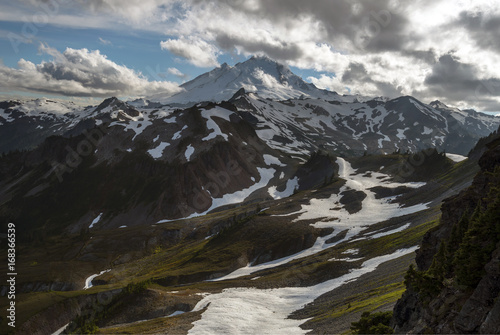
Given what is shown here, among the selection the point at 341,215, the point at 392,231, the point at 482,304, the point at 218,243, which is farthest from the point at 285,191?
the point at 482,304

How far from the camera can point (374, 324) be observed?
29.5m

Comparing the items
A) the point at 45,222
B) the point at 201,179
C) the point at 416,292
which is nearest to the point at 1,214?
the point at 45,222

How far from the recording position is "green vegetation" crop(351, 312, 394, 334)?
91.0ft

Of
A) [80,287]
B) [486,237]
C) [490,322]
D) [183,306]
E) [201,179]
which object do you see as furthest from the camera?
[201,179]

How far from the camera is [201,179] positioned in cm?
19175

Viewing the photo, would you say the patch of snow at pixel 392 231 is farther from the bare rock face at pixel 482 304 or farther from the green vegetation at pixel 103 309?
the bare rock face at pixel 482 304

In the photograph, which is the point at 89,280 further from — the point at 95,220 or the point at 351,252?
the point at 351,252

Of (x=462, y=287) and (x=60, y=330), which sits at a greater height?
(x=462, y=287)

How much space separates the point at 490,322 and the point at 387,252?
52197 mm

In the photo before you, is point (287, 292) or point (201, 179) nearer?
point (287, 292)

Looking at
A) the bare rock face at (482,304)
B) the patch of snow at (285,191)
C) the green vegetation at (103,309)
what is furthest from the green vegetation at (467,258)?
the patch of snow at (285,191)

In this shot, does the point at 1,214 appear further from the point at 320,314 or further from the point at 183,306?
the point at 320,314

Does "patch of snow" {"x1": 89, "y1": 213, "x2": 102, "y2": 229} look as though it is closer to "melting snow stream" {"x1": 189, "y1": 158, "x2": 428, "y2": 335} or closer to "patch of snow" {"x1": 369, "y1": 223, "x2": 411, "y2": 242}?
"melting snow stream" {"x1": 189, "y1": 158, "x2": 428, "y2": 335}

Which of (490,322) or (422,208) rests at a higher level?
(490,322)
